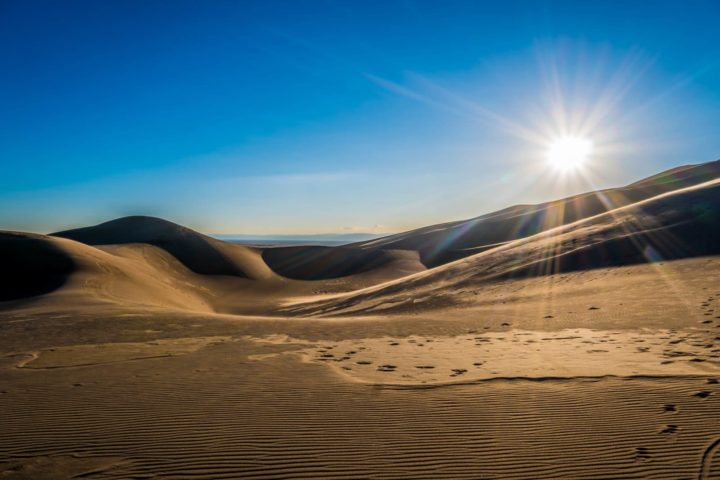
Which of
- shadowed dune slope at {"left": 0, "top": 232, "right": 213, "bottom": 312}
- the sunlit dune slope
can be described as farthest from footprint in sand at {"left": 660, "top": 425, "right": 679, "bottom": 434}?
shadowed dune slope at {"left": 0, "top": 232, "right": 213, "bottom": 312}

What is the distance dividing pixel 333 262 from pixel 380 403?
Answer: 5570 centimetres

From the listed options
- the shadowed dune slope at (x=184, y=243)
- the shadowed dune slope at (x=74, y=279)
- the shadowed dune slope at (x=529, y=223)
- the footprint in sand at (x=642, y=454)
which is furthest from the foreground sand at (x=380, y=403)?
the shadowed dune slope at (x=529, y=223)

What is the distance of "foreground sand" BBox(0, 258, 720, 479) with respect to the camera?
4.86 metres

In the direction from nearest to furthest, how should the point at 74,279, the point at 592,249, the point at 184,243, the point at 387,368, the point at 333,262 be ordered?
the point at 387,368 < the point at 592,249 < the point at 74,279 < the point at 184,243 < the point at 333,262

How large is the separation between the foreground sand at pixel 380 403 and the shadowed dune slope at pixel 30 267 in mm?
16776

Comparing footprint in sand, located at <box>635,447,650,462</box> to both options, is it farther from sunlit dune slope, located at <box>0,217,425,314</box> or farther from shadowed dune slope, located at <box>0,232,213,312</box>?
shadowed dune slope, located at <box>0,232,213,312</box>

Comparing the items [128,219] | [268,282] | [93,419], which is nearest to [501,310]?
[93,419]

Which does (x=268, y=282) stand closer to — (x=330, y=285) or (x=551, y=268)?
(x=330, y=285)

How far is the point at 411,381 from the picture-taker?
7.91 m

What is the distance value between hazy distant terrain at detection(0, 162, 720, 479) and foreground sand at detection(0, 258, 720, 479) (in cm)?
3

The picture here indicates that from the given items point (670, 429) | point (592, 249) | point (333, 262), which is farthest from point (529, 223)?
point (670, 429)

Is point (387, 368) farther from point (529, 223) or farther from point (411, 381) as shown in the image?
point (529, 223)

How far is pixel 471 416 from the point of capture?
6.07 meters

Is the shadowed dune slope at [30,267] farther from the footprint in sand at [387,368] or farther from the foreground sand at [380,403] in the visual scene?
the footprint in sand at [387,368]
